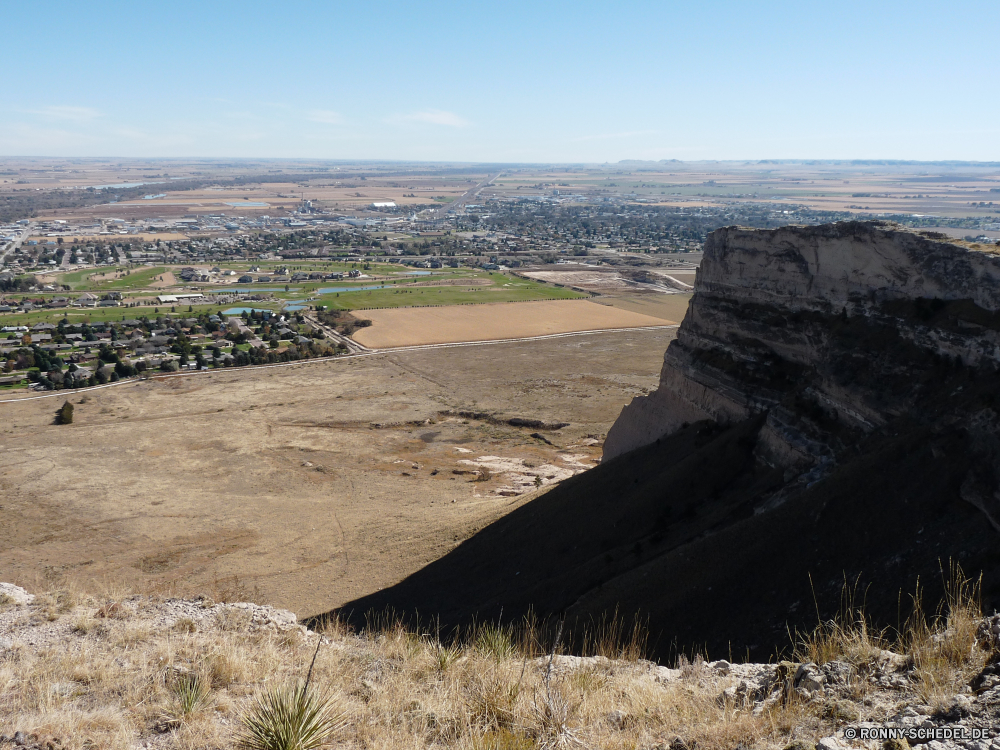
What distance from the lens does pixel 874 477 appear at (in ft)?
52.0

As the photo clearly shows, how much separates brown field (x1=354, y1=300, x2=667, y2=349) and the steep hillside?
48042 mm

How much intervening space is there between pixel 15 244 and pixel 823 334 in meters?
175

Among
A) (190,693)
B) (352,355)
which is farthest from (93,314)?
A: (190,693)

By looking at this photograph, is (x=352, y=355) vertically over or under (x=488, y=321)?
under

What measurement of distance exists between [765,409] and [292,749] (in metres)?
20.7

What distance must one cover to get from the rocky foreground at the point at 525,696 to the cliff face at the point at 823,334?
1002 centimetres

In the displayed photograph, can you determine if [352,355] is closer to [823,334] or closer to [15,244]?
[823,334]

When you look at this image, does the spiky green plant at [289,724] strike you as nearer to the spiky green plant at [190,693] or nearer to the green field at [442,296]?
the spiky green plant at [190,693]

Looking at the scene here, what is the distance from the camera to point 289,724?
277 inches

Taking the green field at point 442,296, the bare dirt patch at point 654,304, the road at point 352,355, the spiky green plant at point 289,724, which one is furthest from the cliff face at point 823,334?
the green field at point 442,296

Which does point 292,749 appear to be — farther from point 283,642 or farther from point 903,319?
point 903,319

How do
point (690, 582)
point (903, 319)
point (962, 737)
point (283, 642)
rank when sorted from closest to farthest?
1. point (962, 737)
2. point (283, 642)
3. point (690, 582)
4. point (903, 319)

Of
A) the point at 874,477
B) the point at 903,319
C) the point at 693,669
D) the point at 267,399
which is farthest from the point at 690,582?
the point at 267,399

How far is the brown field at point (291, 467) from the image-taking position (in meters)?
26.3
